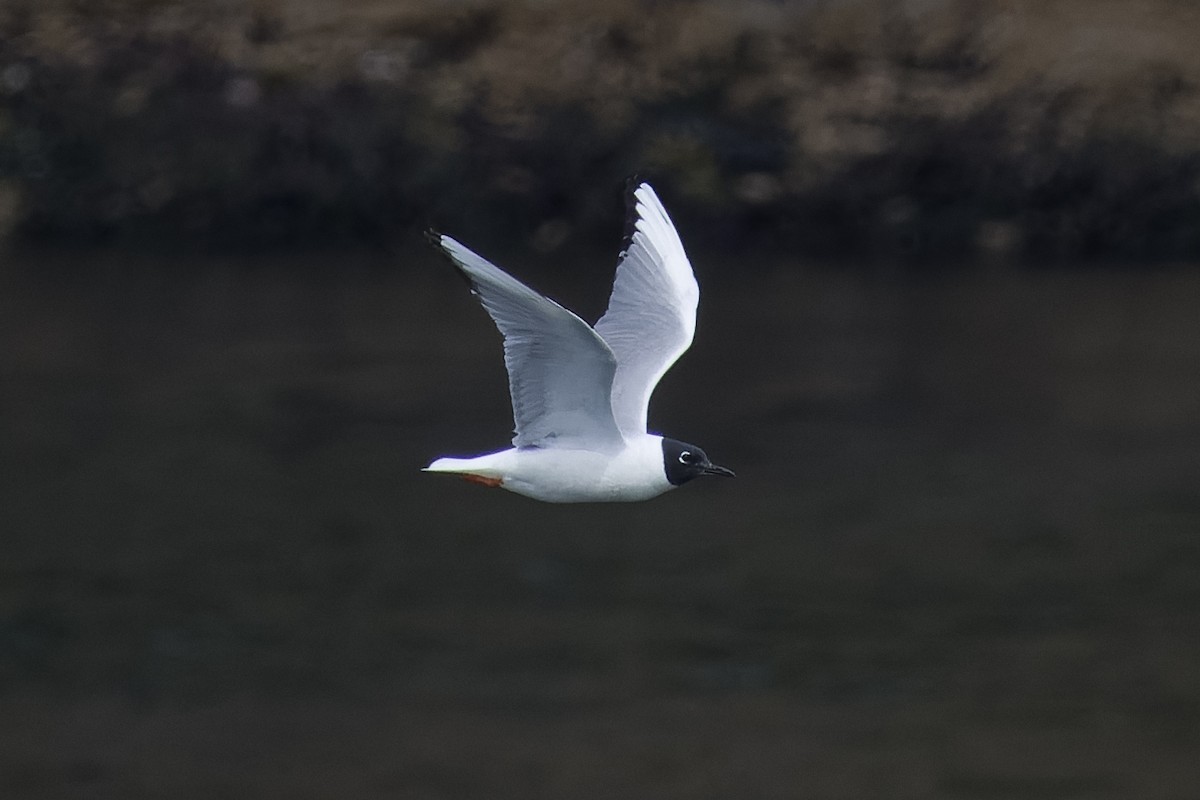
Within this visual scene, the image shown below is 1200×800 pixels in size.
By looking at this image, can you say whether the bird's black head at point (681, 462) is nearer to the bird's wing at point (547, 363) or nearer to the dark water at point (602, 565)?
the bird's wing at point (547, 363)

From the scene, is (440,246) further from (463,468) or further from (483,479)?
(483,479)

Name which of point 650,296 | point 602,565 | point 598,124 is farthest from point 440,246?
point 598,124

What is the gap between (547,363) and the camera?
6.63 meters

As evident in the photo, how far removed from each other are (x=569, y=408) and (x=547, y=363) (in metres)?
0.23

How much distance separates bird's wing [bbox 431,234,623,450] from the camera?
6148mm

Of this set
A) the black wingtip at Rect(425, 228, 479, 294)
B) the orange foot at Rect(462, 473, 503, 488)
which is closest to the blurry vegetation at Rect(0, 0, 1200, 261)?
the orange foot at Rect(462, 473, 503, 488)

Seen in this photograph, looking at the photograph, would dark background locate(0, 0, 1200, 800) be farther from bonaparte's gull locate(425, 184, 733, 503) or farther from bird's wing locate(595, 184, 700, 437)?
bonaparte's gull locate(425, 184, 733, 503)

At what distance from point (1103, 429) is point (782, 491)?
3026mm

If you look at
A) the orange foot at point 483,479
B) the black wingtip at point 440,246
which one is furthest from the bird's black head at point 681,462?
the black wingtip at point 440,246

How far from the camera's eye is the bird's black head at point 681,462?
6957 millimetres

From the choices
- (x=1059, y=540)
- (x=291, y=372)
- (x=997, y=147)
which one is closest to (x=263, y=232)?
(x=291, y=372)

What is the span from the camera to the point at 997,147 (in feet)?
74.4

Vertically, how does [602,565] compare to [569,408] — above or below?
below

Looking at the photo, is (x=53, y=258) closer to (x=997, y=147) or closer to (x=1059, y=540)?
(x=997, y=147)
